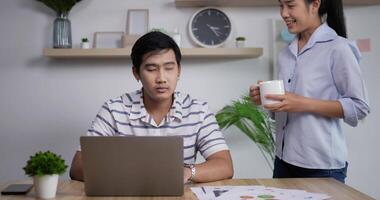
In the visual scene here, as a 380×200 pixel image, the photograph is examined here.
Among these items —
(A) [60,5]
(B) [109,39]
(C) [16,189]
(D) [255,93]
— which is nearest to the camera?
(C) [16,189]

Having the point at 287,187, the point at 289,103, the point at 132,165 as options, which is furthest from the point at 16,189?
the point at 289,103

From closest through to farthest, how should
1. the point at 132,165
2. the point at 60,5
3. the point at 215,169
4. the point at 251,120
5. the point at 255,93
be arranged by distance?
the point at 132,165
the point at 215,169
the point at 255,93
the point at 251,120
the point at 60,5

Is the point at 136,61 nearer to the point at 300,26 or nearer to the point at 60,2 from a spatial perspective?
the point at 300,26

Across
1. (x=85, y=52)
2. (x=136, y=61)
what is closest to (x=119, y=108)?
(x=136, y=61)

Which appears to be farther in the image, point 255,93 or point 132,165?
point 255,93

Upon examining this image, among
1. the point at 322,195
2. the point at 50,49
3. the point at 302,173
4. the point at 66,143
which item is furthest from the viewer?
the point at 66,143

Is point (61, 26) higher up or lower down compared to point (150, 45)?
higher up

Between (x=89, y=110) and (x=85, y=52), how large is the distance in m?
0.41

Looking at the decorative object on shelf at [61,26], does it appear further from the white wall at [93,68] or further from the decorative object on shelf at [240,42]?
the decorative object on shelf at [240,42]

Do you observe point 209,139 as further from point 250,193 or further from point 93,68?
point 93,68

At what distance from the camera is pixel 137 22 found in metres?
2.81

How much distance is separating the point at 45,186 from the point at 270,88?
0.79 m

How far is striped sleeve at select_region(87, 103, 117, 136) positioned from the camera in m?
1.59

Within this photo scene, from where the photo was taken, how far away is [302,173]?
5.29 feet
